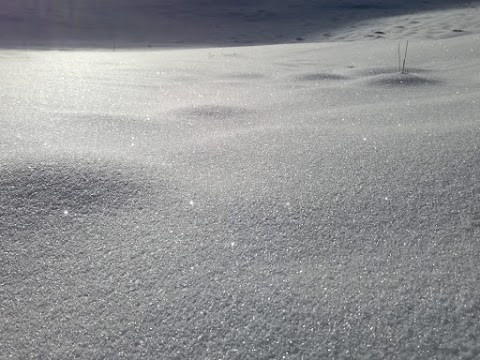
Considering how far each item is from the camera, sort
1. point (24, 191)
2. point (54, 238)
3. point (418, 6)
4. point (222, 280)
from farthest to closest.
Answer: point (418, 6) → point (24, 191) → point (54, 238) → point (222, 280)

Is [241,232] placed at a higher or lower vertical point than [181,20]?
lower

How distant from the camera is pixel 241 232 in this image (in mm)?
870

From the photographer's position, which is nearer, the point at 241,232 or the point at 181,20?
the point at 241,232

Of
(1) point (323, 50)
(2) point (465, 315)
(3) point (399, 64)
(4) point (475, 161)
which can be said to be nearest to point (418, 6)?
(1) point (323, 50)

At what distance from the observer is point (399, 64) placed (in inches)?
99.5

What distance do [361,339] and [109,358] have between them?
0.33 m

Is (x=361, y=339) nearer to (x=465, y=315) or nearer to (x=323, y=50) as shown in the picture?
(x=465, y=315)

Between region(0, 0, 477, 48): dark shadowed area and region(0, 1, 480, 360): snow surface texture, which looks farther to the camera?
region(0, 0, 477, 48): dark shadowed area

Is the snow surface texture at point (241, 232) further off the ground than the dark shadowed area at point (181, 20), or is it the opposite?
the dark shadowed area at point (181, 20)

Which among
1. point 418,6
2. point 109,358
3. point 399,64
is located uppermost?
point 418,6

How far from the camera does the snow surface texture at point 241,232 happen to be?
66cm

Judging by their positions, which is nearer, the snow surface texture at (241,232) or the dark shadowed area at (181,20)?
the snow surface texture at (241,232)

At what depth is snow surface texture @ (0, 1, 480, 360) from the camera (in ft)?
2.16

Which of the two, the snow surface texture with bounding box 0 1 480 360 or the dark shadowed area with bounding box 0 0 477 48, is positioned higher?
the dark shadowed area with bounding box 0 0 477 48
